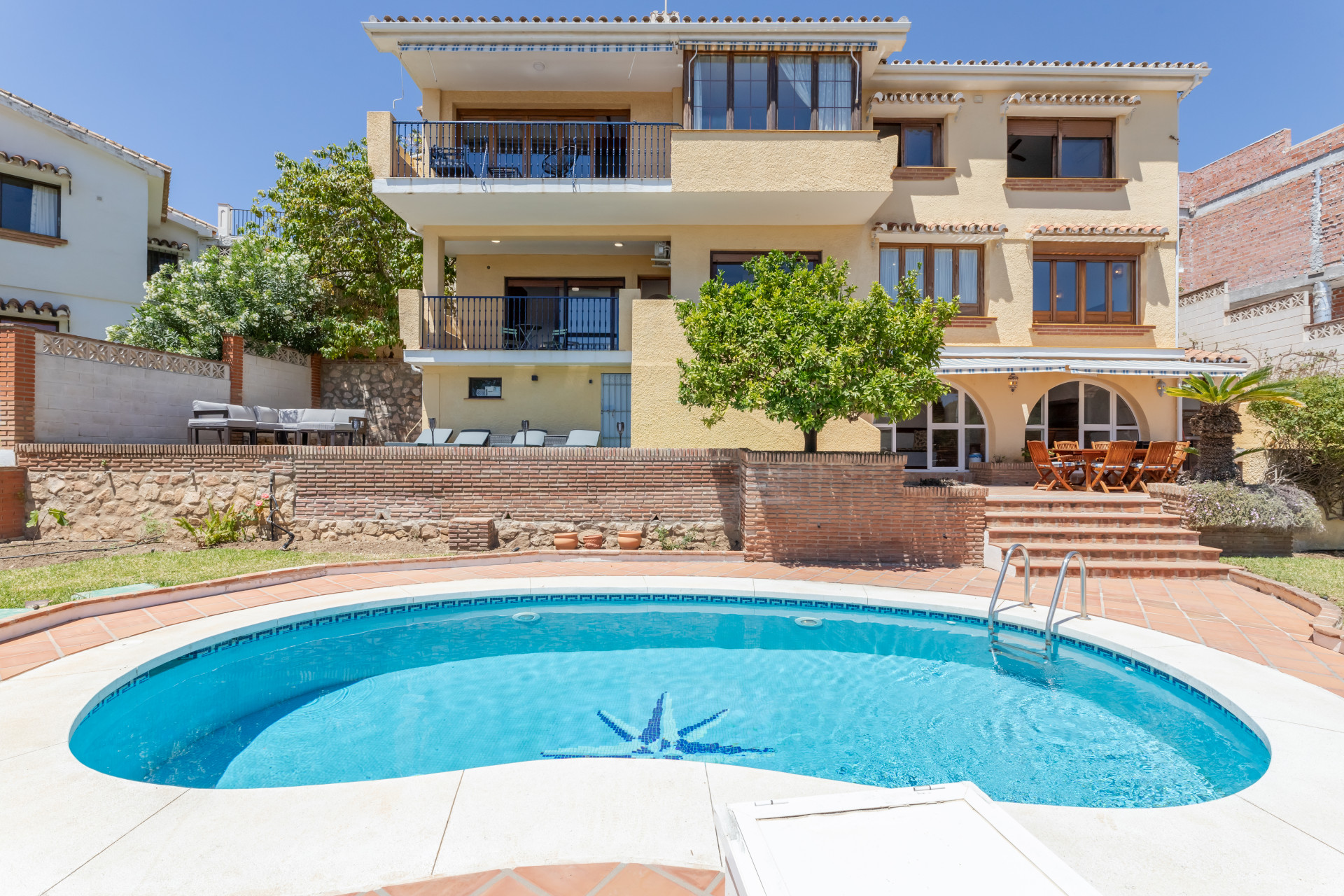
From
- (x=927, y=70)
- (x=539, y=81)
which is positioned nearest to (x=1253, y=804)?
(x=927, y=70)

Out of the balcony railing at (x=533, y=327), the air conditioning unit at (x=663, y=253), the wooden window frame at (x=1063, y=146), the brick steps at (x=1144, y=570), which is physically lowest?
the brick steps at (x=1144, y=570)

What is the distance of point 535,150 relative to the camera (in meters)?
14.4

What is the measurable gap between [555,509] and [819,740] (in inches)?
282

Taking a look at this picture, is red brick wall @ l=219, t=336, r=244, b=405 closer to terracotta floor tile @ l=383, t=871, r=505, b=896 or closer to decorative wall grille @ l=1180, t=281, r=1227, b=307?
terracotta floor tile @ l=383, t=871, r=505, b=896

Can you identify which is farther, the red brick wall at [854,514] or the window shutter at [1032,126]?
the window shutter at [1032,126]

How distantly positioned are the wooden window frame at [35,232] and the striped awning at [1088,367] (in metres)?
24.2

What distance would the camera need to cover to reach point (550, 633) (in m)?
7.39

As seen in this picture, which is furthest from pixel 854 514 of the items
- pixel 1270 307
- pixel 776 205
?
pixel 1270 307

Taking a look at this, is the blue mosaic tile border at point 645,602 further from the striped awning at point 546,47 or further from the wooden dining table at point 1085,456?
the striped awning at point 546,47

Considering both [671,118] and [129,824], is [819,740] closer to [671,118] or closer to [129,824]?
[129,824]

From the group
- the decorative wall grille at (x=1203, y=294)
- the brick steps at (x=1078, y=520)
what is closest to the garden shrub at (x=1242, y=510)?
the brick steps at (x=1078, y=520)

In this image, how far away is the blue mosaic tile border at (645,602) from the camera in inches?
225

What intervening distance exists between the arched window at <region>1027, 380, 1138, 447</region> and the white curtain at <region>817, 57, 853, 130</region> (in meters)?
8.11

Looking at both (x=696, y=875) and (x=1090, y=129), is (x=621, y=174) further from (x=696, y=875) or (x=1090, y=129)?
(x=696, y=875)
